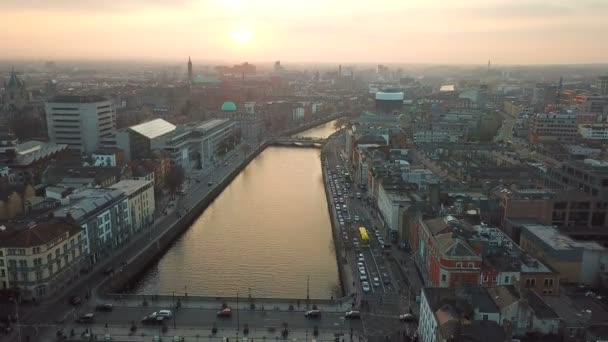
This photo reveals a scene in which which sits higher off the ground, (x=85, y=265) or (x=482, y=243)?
(x=482, y=243)

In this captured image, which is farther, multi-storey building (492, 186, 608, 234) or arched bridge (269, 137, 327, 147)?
arched bridge (269, 137, 327, 147)

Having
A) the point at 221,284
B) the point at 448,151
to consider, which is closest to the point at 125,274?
the point at 221,284

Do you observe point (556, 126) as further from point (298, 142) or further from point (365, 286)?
point (365, 286)

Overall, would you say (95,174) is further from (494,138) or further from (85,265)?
(494,138)

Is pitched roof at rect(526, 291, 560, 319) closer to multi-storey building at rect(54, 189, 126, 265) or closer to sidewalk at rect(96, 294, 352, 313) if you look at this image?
sidewalk at rect(96, 294, 352, 313)

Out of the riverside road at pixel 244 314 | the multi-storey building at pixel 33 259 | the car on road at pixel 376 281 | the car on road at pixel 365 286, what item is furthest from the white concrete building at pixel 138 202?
the car on road at pixel 376 281

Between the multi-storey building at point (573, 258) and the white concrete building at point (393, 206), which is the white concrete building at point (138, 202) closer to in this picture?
the white concrete building at point (393, 206)

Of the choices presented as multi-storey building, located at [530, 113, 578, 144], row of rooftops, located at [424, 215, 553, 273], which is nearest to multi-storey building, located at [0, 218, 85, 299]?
row of rooftops, located at [424, 215, 553, 273]

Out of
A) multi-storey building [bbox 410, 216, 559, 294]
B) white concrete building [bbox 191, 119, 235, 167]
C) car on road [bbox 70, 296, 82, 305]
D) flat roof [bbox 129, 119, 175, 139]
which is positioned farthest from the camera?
white concrete building [bbox 191, 119, 235, 167]
